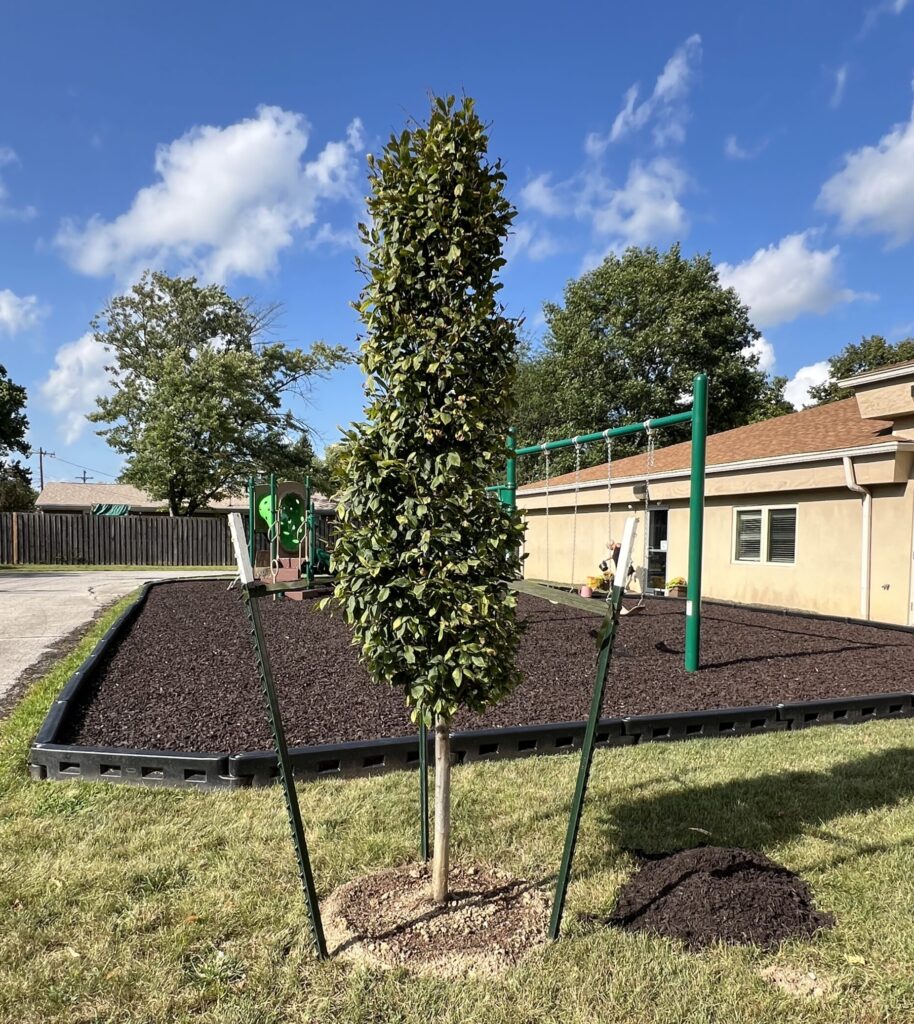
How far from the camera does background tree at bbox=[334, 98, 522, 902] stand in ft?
8.54

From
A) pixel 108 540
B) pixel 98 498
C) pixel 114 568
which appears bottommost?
pixel 114 568

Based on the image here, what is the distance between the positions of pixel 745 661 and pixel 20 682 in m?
7.13

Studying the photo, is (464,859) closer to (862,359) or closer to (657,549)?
(657,549)

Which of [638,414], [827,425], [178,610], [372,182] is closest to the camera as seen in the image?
[372,182]

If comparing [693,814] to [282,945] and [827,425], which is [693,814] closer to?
[282,945]

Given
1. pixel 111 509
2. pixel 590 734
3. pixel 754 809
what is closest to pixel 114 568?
pixel 111 509

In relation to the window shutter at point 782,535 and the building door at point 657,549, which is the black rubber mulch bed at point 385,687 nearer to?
the window shutter at point 782,535

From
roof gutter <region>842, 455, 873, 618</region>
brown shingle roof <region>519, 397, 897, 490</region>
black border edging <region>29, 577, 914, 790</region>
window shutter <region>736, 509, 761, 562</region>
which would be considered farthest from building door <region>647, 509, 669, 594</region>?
black border edging <region>29, 577, 914, 790</region>

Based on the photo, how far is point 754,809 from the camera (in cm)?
382

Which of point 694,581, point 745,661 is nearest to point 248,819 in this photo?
point 694,581

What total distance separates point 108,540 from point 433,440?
26.9 metres

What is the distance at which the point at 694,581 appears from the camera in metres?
7.09

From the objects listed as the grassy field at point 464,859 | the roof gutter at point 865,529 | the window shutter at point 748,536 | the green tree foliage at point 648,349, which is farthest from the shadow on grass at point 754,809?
the green tree foliage at point 648,349

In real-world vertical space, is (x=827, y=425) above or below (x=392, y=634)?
above
